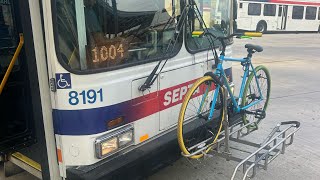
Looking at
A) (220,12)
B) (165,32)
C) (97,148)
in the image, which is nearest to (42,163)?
(97,148)

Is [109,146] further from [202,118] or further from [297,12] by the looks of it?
[297,12]

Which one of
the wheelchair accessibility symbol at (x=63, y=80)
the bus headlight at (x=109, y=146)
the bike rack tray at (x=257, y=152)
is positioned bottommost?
the bike rack tray at (x=257, y=152)

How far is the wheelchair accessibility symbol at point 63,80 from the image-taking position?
2.20 metres

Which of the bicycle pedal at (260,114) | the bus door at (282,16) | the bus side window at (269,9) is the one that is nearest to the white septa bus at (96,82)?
the bicycle pedal at (260,114)

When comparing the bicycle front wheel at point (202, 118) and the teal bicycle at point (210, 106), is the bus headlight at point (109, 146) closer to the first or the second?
the teal bicycle at point (210, 106)

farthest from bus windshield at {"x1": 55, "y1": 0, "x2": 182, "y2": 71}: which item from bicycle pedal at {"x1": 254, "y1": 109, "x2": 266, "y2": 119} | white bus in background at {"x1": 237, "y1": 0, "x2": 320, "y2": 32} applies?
white bus in background at {"x1": 237, "y1": 0, "x2": 320, "y2": 32}

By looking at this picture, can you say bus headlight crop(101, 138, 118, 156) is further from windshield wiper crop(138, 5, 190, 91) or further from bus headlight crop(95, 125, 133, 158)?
windshield wiper crop(138, 5, 190, 91)

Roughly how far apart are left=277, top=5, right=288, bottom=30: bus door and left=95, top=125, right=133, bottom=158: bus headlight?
850 inches

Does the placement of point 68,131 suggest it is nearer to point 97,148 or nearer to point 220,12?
point 97,148

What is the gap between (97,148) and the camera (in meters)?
2.39

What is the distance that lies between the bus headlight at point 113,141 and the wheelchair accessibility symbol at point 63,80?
451 millimetres

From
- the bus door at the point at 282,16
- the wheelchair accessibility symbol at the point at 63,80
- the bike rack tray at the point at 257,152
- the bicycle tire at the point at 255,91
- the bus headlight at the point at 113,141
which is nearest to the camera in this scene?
the wheelchair accessibility symbol at the point at 63,80

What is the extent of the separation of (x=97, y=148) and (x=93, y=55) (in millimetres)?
652

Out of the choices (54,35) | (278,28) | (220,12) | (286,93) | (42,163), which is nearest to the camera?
(54,35)
